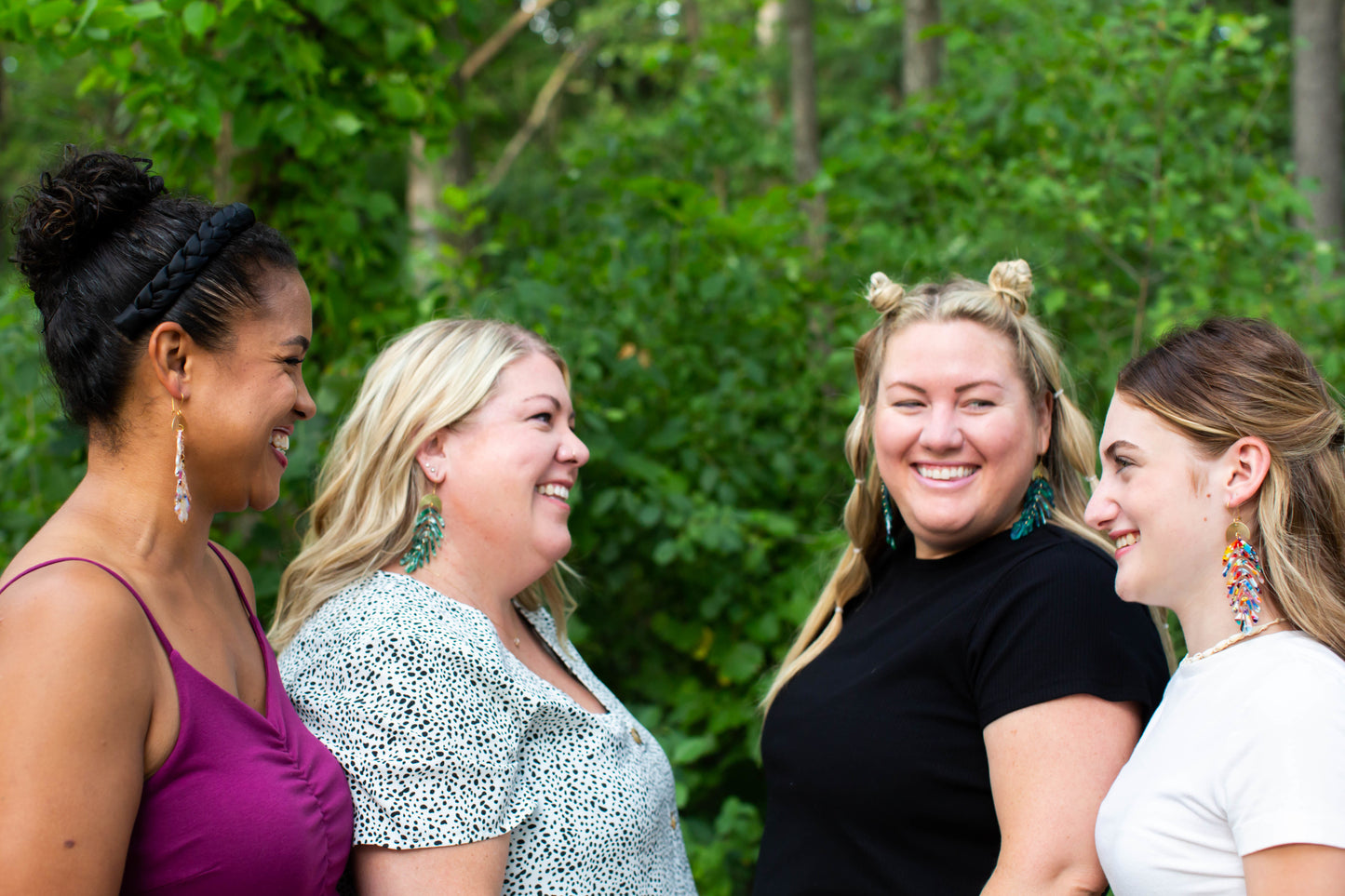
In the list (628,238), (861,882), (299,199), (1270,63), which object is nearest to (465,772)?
(861,882)

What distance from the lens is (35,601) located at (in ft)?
4.30

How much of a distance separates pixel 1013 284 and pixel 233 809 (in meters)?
1.80

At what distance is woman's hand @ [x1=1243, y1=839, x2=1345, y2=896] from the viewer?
130 centimetres

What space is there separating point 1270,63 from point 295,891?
4.80 m

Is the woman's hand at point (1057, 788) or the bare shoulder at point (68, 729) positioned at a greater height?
the bare shoulder at point (68, 729)

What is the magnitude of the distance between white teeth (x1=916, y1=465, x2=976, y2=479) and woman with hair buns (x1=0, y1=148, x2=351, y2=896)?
49.3 inches

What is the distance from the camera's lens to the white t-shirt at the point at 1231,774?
4.37 feet

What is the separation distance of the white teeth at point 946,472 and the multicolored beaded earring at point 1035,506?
139 mm

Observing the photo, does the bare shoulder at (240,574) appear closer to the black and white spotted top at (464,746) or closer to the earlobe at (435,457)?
the black and white spotted top at (464,746)

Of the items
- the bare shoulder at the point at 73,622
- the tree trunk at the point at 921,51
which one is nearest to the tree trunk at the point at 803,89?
the tree trunk at the point at 921,51

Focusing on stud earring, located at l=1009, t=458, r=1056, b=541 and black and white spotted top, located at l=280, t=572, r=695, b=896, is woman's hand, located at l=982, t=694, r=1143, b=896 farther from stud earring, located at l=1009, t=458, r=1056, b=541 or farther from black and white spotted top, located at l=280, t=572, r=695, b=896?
black and white spotted top, located at l=280, t=572, r=695, b=896

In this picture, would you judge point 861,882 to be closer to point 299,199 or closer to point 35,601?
point 35,601

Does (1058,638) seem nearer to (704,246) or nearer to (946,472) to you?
(946,472)

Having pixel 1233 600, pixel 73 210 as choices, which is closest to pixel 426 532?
pixel 73 210
